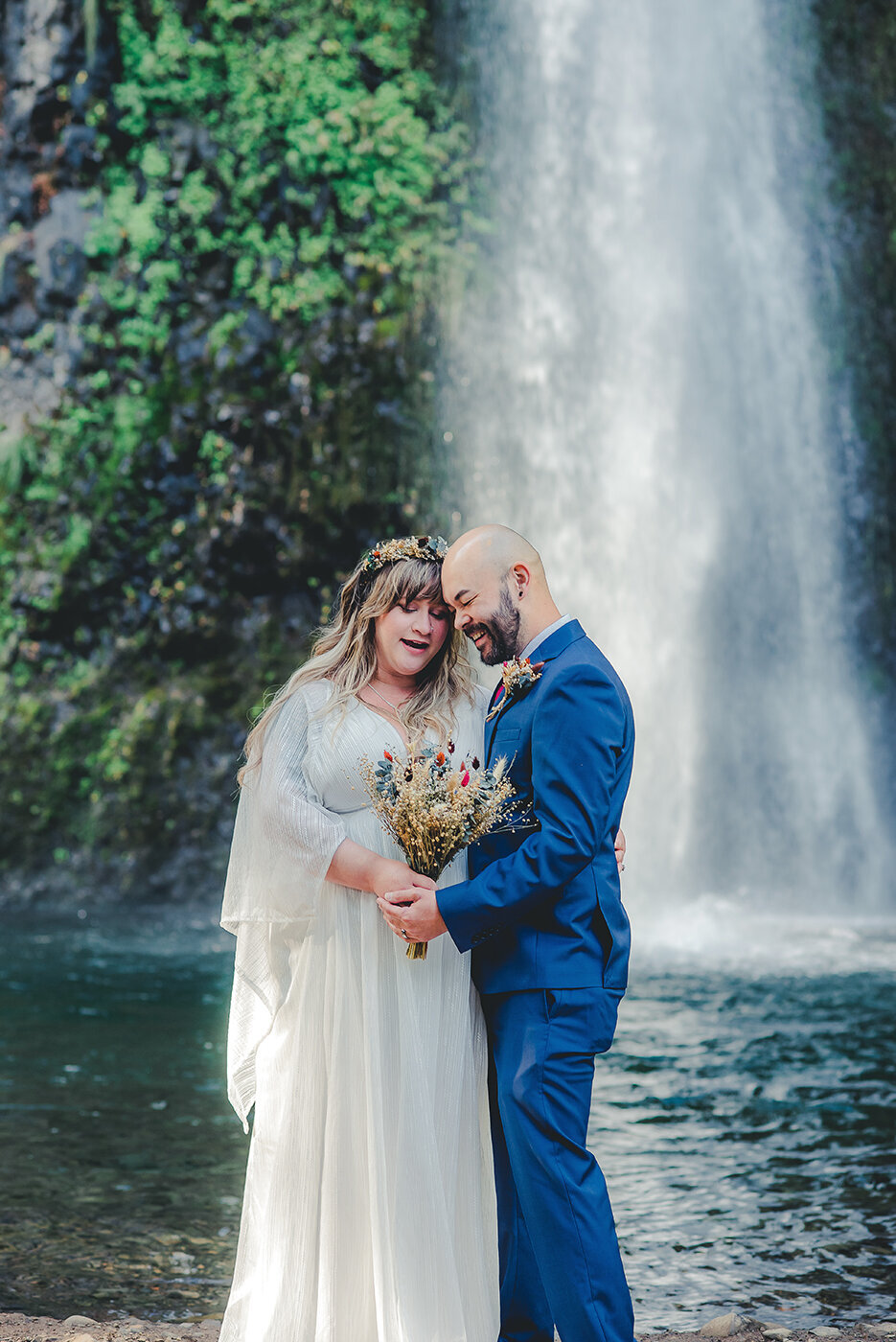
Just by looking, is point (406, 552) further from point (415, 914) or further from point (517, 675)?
point (415, 914)

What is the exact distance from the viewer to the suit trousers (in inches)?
108

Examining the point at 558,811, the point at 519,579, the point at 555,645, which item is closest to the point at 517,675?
the point at 555,645

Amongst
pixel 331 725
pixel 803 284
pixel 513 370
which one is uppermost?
pixel 803 284

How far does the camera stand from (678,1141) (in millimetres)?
5465

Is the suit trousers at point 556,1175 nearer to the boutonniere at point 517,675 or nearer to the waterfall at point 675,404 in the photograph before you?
the boutonniere at point 517,675

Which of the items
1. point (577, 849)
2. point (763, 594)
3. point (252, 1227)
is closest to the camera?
point (577, 849)

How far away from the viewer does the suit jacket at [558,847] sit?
2.85 metres

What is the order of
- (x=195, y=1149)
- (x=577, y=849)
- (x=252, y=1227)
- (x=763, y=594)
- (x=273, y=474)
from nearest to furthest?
(x=577, y=849), (x=252, y=1227), (x=195, y=1149), (x=273, y=474), (x=763, y=594)

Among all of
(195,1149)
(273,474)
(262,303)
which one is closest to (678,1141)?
(195,1149)

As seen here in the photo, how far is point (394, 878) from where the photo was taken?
118 inches

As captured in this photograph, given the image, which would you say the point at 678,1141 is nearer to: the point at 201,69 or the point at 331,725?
the point at 331,725

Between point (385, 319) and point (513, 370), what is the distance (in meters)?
1.63

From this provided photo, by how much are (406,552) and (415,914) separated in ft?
3.08

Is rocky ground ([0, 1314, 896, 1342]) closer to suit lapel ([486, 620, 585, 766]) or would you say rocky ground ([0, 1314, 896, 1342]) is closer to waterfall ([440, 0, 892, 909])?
suit lapel ([486, 620, 585, 766])
